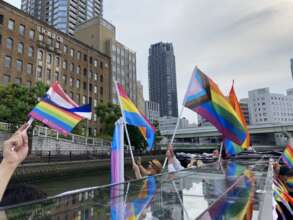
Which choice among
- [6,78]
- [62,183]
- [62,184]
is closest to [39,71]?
[6,78]

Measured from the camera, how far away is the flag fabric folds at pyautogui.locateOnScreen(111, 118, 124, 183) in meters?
6.62

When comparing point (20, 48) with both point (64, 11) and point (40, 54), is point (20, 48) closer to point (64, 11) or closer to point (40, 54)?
point (40, 54)

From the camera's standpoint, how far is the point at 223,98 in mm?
7977

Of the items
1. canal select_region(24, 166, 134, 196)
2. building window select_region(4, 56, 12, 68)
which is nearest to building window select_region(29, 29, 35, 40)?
building window select_region(4, 56, 12, 68)

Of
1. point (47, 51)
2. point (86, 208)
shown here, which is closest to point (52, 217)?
point (86, 208)

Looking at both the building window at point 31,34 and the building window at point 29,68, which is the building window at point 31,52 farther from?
the building window at point 31,34

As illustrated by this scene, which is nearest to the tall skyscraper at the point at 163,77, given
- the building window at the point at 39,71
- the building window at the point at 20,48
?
the building window at the point at 39,71

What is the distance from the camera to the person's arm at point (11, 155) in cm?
167

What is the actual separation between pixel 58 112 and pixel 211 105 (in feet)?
16.1

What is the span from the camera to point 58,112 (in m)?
7.87

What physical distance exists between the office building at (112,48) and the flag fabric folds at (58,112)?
164 ft

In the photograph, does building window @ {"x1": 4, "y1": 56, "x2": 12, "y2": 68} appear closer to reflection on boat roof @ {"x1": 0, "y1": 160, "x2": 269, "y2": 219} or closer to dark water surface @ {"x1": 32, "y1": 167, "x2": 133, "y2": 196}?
dark water surface @ {"x1": 32, "y1": 167, "x2": 133, "y2": 196}

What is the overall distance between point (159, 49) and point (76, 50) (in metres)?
154

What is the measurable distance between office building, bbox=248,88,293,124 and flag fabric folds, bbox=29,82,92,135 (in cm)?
10997
